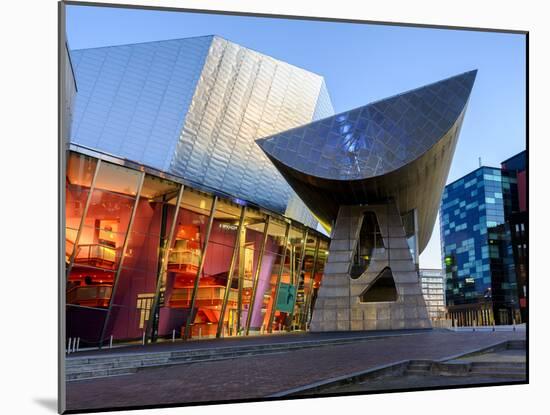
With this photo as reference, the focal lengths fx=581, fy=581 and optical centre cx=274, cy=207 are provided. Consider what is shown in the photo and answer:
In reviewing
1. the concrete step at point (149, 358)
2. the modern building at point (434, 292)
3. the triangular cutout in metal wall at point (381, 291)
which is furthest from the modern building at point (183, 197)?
the modern building at point (434, 292)

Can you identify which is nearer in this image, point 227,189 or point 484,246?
point 227,189

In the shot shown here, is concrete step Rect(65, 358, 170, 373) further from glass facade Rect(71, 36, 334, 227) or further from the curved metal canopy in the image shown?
the curved metal canopy

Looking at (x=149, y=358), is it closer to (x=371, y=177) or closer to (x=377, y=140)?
(x=371, y=177)

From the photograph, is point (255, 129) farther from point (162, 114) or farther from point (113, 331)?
point (113, 331)

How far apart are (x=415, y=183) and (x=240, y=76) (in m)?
8.51

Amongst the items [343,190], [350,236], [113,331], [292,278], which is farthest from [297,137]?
[113,331]

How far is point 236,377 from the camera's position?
33.3 ft

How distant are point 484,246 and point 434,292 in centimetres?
301

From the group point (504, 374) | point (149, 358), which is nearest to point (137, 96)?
point (149, 358)

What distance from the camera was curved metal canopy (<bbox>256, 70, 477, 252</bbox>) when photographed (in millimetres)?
21172

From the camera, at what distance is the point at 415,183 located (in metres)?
24.4

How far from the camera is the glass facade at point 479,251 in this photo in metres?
17.1

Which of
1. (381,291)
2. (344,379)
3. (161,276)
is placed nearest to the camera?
(344,379)

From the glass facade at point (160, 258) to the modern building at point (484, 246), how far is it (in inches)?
324
